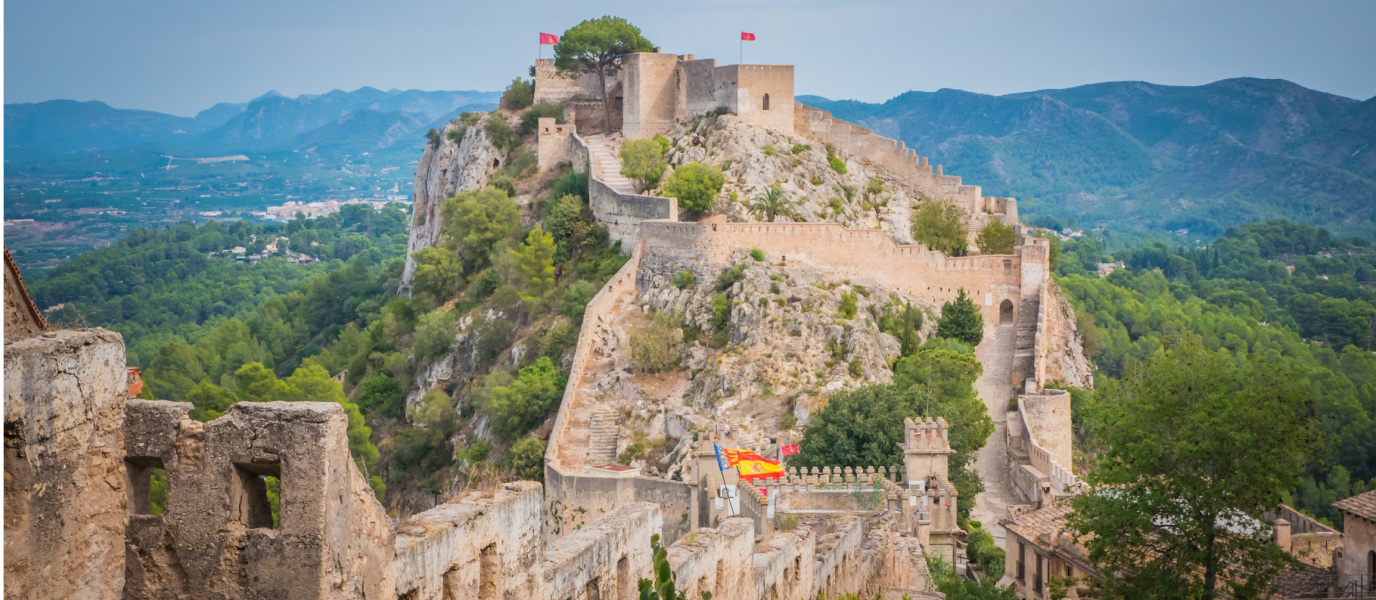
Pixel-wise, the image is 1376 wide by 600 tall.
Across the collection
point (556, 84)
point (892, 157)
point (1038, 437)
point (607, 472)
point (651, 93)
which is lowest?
point (607, 472)

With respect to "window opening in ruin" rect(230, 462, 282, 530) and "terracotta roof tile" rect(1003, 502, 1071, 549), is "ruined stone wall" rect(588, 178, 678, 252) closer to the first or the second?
"terracotta roof tile" rect(1003, 502, 1071, 549)

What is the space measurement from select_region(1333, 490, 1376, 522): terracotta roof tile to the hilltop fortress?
24.8 feet

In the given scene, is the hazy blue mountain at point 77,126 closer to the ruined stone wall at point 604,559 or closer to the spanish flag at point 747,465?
the spanish flag at point 747,465

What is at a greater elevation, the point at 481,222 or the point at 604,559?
the point at 481,222

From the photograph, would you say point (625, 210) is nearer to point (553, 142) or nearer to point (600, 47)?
point (553, 142)

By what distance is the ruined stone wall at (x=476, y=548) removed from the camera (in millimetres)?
10195

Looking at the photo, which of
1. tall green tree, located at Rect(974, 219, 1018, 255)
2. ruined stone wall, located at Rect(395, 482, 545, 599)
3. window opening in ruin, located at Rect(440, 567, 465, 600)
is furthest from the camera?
tall green tree, located at Rect(974, 219, 1018, 255)

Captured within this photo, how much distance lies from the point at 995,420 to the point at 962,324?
416 cm

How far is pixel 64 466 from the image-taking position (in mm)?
8383

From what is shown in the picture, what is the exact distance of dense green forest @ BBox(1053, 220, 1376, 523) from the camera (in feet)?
218

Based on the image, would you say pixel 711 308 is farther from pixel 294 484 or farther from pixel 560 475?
pixel 294 484

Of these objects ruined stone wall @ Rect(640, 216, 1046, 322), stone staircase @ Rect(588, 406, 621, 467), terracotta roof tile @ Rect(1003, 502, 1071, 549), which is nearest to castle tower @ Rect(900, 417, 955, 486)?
terracotta roof tile @ Rect(1003, 502, 1071, 549)

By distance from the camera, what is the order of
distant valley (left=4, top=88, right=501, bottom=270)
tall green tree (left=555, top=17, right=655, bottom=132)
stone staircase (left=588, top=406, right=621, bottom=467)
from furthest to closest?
distant valley (left=4, top=88, right=501, bottom=270) → tall green tree (left=555, top=17, right=655, bottom=132) → stone staircase (left=588, top=406, right=621, bottom=467)

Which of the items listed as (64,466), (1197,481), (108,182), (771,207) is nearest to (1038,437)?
(771,207)
